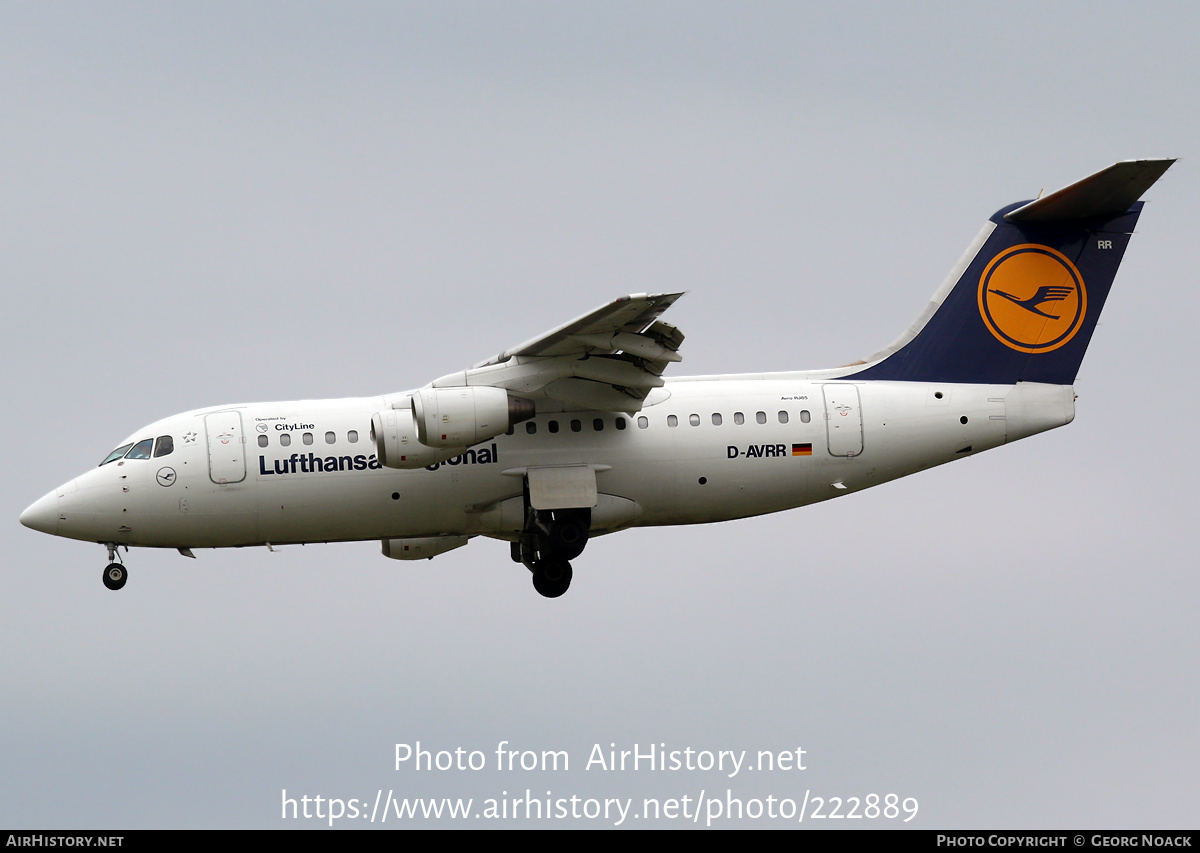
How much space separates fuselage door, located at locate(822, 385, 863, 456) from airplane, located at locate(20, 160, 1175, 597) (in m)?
0.02

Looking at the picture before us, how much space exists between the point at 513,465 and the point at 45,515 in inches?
259

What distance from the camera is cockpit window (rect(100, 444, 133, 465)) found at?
2084cm

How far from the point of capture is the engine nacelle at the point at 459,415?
19031mm

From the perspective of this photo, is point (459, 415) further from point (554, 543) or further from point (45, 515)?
point (45, 515)

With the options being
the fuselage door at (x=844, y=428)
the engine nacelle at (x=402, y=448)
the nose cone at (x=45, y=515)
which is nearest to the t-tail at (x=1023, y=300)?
the fuselage door at (x=844, y=428)

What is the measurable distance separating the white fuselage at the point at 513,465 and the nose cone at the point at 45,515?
4 centimetres

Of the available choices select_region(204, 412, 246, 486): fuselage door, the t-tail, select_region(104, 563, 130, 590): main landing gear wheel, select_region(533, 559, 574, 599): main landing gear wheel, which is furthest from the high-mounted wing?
select_region(104, 563, 130, 590): main landing gear wheel

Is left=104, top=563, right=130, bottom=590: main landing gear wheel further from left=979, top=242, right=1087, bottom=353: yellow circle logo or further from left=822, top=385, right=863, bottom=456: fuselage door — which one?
left=979, top=242, right=1087, bottom=353: yellow circle logo

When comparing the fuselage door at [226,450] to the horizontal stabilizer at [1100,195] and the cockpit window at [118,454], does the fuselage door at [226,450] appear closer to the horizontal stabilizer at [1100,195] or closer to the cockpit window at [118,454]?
the cockpit window at [118,454]

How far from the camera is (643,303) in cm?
1823

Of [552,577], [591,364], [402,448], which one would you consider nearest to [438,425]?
[402,448]

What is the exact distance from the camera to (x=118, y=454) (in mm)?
20891

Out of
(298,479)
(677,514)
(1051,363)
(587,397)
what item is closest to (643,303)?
(587,397)

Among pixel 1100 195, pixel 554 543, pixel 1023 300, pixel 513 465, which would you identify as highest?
pixel 1100 195
